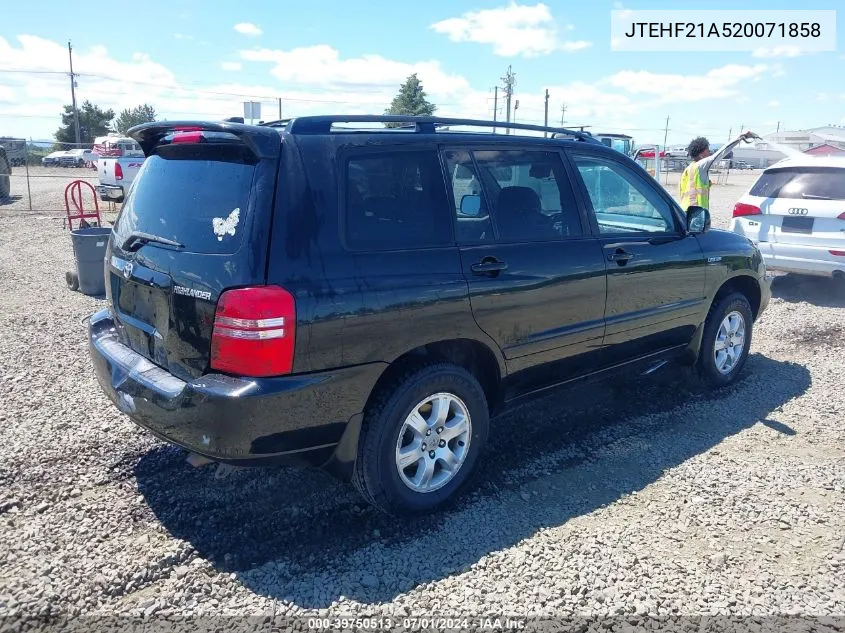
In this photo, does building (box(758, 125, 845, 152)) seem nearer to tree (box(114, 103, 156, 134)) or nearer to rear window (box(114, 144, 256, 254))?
rear window (box(114, 144, 256, 254))

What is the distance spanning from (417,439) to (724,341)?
10.3 ft

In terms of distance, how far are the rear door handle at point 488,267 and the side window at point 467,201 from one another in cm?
12

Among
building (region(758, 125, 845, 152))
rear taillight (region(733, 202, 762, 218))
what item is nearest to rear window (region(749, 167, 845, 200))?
rear taillight (region(733, 202, 762, 218))

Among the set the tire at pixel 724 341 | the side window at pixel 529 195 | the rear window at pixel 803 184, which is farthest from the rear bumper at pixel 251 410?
the rear window at pixel 803 184

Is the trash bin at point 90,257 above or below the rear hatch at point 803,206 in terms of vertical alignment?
below

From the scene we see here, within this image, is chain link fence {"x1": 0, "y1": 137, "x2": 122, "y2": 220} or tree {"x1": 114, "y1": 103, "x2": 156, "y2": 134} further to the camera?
tree {"x1": 114, "y1": 103, "x2": 156, "y2": 134}

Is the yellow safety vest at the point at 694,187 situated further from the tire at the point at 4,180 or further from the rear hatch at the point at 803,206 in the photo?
the tire at the point at 4,180

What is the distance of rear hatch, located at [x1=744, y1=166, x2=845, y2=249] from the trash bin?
823 centimetres

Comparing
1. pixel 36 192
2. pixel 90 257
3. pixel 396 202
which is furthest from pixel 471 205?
pixel 36 192

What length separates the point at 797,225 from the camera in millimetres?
8164

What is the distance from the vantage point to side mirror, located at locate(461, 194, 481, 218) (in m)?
3.52

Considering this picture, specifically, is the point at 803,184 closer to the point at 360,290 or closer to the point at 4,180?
the point at 360,290

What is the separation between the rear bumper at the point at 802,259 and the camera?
785cm

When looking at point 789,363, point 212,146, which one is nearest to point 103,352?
point 212,146
